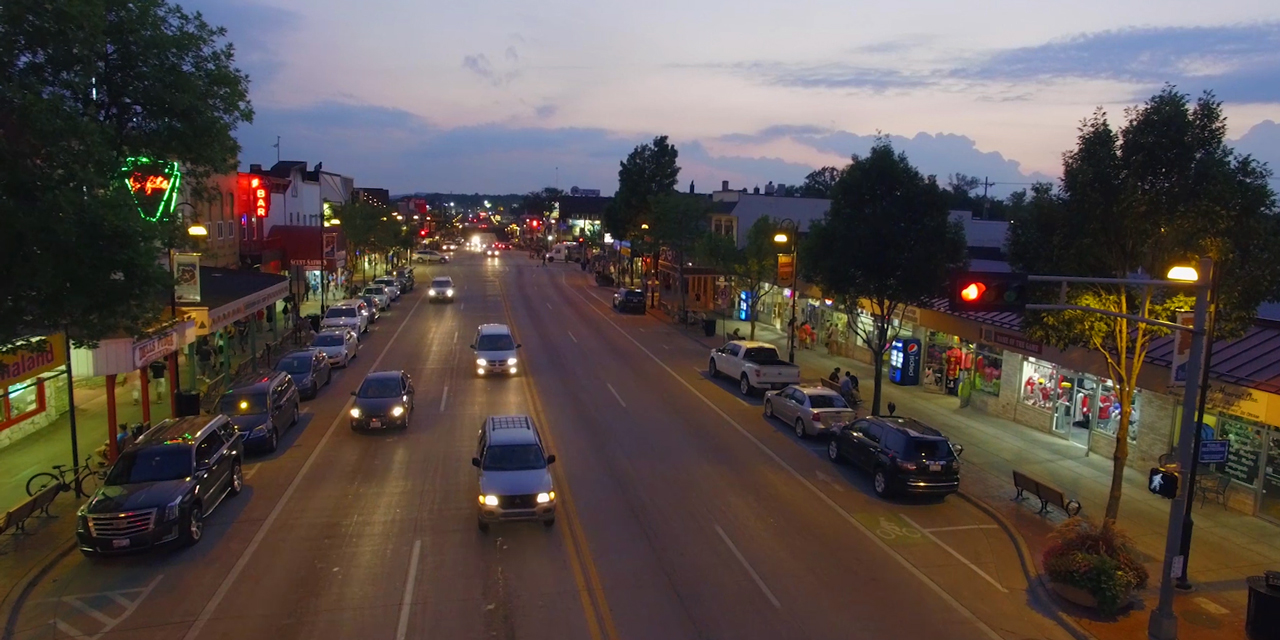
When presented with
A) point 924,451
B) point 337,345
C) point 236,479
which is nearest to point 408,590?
point 236,479

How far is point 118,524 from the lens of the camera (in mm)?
13484

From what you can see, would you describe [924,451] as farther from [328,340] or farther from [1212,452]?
[328,340]

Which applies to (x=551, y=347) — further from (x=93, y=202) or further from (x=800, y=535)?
(x=93, y=202)

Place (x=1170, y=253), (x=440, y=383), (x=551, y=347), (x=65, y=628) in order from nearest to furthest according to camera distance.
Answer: (x=65, y=628) < (x=1170, y=253) < (x=440, y=383) < (x=551, y=347)

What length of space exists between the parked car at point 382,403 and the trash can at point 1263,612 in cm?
1854

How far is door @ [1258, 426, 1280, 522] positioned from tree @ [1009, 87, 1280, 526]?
3582 millimetres

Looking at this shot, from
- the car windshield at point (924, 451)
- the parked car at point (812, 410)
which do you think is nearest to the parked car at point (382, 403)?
the parked car at point (812, 410)

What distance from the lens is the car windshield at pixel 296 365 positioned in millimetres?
26987

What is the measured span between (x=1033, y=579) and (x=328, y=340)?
2713 cm

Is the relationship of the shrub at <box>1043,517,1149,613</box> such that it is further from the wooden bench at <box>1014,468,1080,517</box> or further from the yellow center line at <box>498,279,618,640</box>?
the yellow center line at <box>498,279,618,640</box>

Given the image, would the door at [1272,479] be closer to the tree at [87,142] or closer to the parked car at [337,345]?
the tree at [87,142]

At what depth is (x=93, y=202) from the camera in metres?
12.1

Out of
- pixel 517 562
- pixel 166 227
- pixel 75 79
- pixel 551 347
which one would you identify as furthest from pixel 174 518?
pixel 551 347

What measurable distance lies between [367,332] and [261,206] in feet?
31.7
